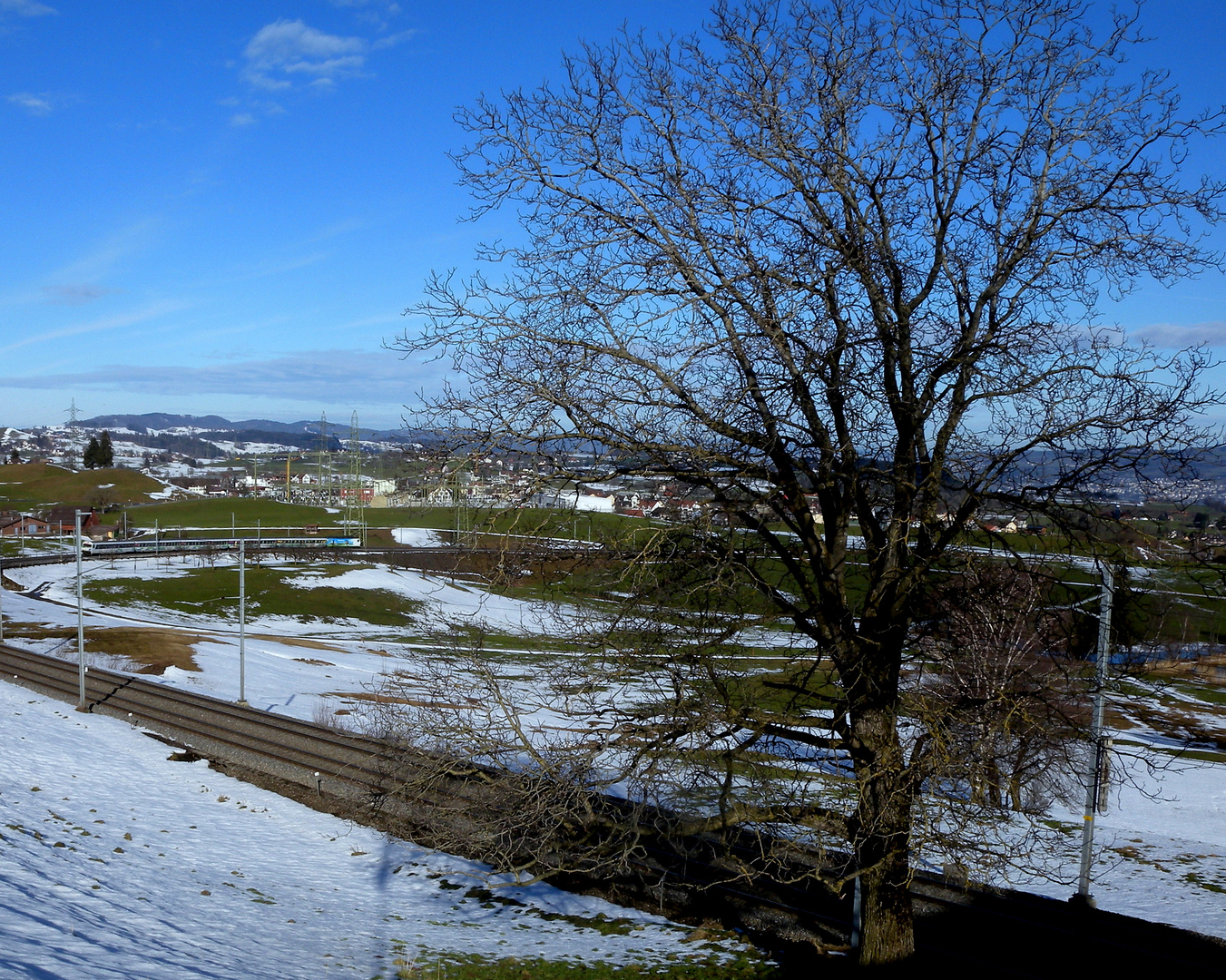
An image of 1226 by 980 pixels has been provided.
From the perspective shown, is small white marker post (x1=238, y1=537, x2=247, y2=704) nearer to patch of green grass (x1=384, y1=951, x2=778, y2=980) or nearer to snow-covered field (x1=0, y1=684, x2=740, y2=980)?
snow-covered field (x1=0, y1=684, x2=740, y2=980)

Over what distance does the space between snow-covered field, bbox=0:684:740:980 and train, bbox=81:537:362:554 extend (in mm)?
65271

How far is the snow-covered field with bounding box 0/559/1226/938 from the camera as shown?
14281 millimetres

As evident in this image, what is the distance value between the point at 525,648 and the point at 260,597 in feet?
199

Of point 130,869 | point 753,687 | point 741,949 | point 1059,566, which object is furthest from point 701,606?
point 130,869

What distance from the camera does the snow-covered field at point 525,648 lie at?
46.9ft

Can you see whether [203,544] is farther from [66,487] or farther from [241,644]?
[241,644]

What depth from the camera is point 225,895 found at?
46.1 feet

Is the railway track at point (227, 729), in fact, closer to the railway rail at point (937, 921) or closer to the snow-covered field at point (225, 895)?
the snow-covered field at point (225, 895)

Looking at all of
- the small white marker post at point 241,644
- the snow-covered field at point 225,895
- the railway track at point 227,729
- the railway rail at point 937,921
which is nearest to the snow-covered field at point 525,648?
the small white marker post at point 241,644

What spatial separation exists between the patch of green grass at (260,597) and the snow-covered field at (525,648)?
5.47 ft

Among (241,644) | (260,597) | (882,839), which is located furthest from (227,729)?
(260,597)

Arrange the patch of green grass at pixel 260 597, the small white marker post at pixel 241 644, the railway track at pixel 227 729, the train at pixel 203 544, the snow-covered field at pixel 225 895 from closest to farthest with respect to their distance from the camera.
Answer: the snow-covered field at pixel 225 895 < the railway track at pixel 227 729 < the small white marker post at pixel 241 644 < the patch of green grass at pixel 260 597 < the train at pixel 203 544

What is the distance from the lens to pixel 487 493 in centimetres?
748

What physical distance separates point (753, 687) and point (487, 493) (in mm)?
3349
